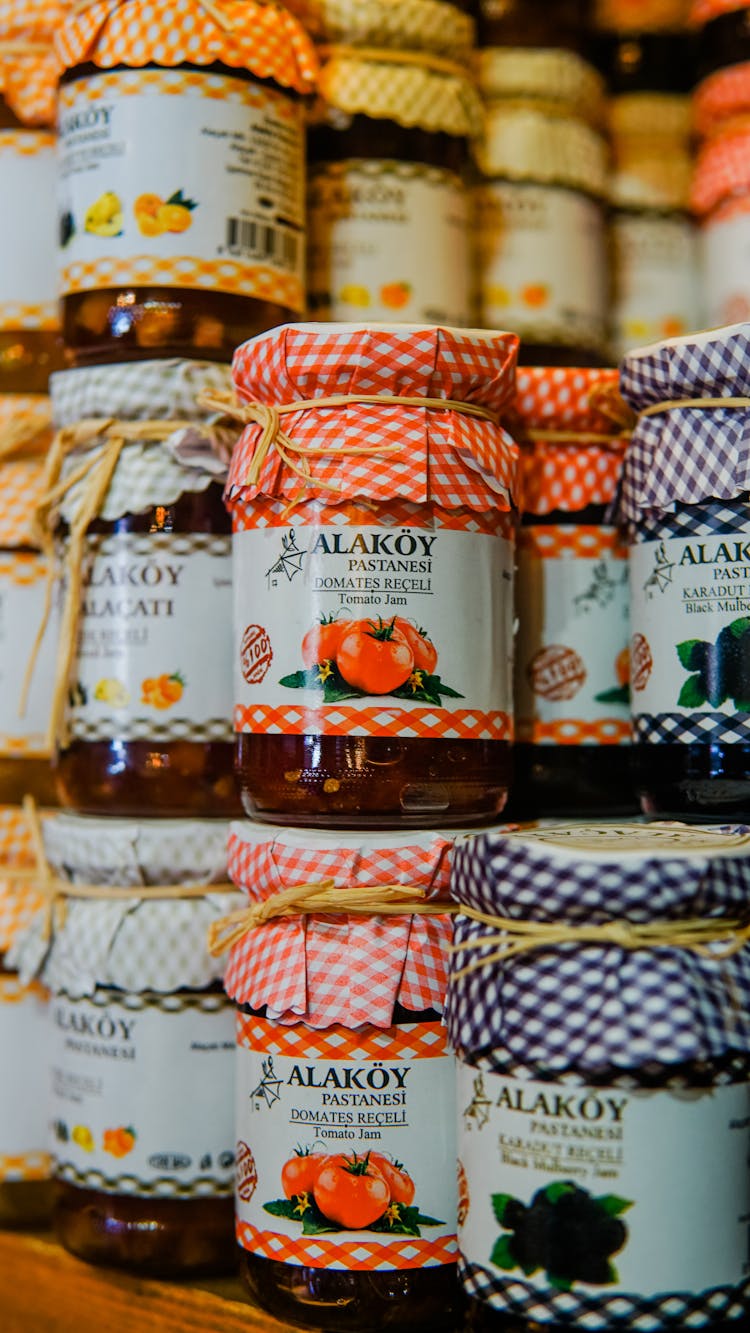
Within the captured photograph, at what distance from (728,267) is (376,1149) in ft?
3.01

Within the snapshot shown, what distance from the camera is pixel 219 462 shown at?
123 cm

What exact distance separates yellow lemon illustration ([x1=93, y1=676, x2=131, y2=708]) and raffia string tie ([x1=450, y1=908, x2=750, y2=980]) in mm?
457

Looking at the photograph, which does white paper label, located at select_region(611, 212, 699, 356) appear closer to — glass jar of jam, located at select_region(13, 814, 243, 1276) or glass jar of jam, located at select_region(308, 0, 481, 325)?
glass jar of jam, located at select_region(308, 0, 481, 325)

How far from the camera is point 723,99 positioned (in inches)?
57.1

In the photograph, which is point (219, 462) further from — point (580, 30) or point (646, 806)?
point (580, 30)

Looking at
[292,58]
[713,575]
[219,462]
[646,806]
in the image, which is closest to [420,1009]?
[646,806]

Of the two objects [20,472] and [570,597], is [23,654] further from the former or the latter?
[570,597]

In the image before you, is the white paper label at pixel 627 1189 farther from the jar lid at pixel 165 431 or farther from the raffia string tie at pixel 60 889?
the jar lid at pixel 165 431

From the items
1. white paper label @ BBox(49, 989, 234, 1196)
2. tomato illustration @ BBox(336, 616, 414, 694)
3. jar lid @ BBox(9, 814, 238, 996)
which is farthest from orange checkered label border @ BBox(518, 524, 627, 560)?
white paper label @ BBox(49, 989, 234, 1196)

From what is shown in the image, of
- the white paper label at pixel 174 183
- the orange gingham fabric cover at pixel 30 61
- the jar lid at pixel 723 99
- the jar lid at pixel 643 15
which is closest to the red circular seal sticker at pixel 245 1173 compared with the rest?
the white paper label at pixel 174 183

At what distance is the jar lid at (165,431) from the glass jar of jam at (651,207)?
0.53 m

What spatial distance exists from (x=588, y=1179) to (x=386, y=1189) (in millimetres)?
217

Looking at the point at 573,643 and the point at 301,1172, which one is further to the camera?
the point at 573,643

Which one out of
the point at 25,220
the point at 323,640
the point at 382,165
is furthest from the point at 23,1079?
the point at 382,165
